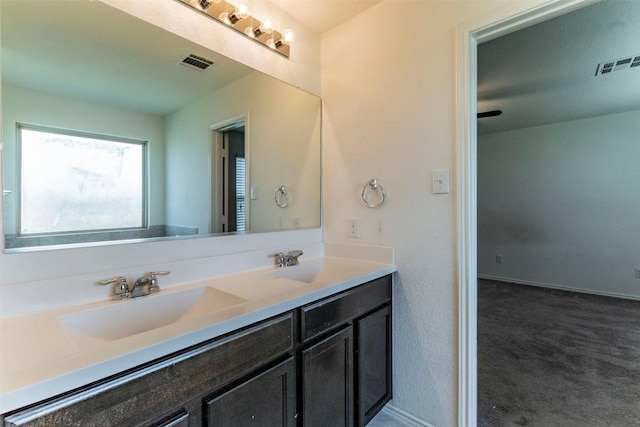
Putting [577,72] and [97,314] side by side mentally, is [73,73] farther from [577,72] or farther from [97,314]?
[577,72]

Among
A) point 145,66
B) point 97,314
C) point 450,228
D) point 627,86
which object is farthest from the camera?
point 627,86

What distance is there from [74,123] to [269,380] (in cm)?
115

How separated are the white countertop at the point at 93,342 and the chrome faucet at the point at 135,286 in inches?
1.4

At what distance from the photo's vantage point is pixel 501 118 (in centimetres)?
392

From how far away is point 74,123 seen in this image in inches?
42.2

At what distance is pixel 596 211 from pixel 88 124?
5277 mm

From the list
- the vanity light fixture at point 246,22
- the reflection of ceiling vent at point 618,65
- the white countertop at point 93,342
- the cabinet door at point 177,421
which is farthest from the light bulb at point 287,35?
the reflection of ceiling vent at point 618,65

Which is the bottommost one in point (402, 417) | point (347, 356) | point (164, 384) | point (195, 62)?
point (402, 417)

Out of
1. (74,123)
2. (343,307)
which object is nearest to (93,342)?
(74,123)

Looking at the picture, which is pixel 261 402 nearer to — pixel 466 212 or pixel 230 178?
pixel 230 178

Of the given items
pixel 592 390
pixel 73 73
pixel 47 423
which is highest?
pixel 73 73

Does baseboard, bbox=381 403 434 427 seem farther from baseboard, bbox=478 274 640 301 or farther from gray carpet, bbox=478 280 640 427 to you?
baseboard, bbox=478 274 640 301

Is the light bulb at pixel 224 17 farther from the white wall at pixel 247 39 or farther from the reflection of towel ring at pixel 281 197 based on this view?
the reflection of towel ring at pixel 281 197

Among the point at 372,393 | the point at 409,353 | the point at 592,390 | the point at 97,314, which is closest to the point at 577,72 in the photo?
the point at 592,390
